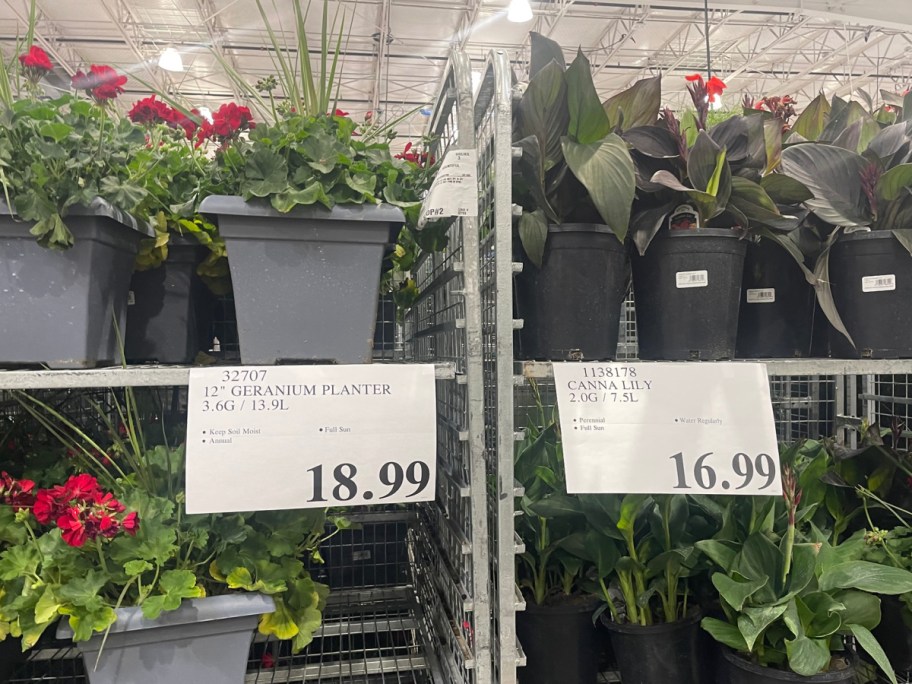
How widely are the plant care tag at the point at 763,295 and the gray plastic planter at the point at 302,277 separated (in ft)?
1.98

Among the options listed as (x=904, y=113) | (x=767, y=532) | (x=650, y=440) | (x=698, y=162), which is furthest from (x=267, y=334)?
(x=904, y=113)

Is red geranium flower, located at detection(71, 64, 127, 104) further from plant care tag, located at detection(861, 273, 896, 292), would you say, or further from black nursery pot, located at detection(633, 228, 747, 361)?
plant care tag, located at detection(861, 273, 896, 292)

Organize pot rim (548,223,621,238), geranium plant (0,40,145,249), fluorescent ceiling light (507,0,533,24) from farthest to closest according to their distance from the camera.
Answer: fluorescent ceiling light (507,0,533,24), pot rim (548,223,621,238), geranium plant (0,40,145,249)

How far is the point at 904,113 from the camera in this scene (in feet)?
3.68

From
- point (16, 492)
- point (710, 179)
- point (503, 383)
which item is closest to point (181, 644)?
point (16, 492)

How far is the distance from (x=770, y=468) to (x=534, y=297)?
0.40 meters

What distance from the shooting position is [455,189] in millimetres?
857

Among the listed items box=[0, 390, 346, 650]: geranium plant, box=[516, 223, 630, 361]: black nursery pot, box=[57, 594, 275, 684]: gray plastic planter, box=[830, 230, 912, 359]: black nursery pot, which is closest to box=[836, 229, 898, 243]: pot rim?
box=[830, 230, 912, 359]: black nursery pot

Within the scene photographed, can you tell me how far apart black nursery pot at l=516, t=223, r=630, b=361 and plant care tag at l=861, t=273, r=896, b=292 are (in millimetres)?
387

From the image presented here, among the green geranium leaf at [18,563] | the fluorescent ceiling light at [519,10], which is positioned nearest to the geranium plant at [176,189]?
the green geranium leaf at [18,563]

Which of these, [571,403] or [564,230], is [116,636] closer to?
[571,403]

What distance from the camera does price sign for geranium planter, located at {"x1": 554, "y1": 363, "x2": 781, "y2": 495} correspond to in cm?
85

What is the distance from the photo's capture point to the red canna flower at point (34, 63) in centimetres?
94

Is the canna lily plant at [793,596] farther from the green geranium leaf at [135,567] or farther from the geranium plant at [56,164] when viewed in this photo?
the geranium plant at [56,164]
